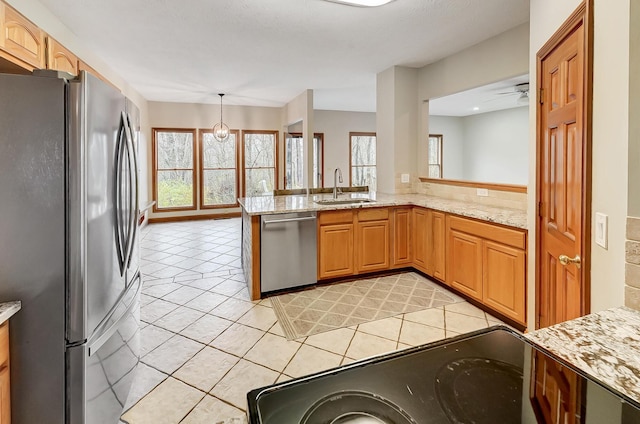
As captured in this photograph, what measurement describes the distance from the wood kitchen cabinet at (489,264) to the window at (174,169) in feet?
20.8

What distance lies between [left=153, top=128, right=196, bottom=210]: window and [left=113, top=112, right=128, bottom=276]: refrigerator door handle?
Result: 6375 millimetres

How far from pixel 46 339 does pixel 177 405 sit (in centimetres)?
85

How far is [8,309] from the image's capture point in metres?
1.14

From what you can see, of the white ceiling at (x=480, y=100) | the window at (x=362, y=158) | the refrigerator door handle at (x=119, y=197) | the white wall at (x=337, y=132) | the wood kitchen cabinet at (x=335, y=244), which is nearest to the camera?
the refrigerator door handle at (x=119, y=197)

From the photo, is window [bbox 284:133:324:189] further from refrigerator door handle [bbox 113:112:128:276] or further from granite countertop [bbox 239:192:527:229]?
refrigerator door handle [bbox 113:112:128:276]

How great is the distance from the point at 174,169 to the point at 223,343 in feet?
20.3

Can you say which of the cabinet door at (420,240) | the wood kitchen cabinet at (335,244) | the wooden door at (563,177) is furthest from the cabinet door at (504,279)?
the wood kitchen cabinet at (335,244)

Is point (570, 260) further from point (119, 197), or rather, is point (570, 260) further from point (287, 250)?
point (287, 250)

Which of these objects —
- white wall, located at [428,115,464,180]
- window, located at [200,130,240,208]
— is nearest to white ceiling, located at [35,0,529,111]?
window, located at [200,130,240,208]

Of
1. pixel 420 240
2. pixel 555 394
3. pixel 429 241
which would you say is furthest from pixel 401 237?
pixel 555 394

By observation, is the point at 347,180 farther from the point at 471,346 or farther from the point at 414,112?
the point at 471,346

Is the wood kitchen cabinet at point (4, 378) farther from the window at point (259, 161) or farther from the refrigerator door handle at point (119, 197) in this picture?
the window at point (259, 161)

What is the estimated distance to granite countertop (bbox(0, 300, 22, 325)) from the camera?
1114 mm

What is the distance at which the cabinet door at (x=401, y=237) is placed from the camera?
382 centimetres
